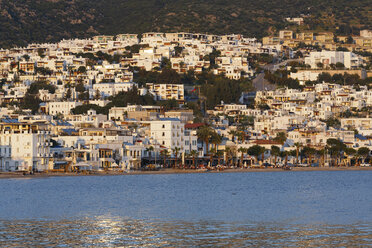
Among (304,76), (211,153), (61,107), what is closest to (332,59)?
(304,76)

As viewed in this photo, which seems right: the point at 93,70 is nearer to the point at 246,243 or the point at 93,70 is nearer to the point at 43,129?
the point at 43,129

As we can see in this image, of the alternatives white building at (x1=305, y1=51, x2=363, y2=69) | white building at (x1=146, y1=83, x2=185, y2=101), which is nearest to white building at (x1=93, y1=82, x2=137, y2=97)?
white building at (x1=146, y1=83, x2=185, y2=101)

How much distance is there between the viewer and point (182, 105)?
5645 inches

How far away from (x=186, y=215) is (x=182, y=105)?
325ft

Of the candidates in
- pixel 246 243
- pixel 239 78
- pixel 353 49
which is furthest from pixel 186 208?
pixel 353 49

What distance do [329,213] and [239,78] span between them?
118 m

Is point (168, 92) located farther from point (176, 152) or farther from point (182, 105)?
point (176, 152)

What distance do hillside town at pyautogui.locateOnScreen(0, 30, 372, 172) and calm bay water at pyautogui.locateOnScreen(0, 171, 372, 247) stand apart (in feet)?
96.8

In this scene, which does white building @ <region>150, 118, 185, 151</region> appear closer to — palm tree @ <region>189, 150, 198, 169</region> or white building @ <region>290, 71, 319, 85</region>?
palm tree @ <region>189, 150, 198, 169</region>

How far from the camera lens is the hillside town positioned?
336 ft

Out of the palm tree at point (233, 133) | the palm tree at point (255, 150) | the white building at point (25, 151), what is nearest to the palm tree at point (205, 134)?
the palm tree at point (255, 150)

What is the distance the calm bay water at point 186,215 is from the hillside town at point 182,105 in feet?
96.8

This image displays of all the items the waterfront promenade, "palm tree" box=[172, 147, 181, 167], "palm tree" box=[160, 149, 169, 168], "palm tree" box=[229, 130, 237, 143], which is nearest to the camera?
the waterfront promenade

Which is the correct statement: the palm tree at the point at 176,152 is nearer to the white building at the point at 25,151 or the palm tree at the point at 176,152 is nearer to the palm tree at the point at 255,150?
the palm tree at the point at 255,150
